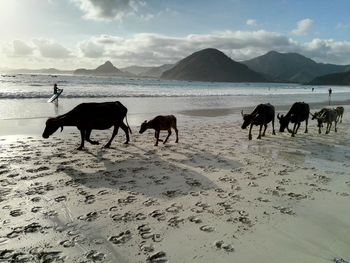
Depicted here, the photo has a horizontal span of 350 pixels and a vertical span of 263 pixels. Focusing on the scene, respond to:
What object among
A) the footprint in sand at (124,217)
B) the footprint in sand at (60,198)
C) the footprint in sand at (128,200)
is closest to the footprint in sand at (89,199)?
the footprint in sand at (60,198)

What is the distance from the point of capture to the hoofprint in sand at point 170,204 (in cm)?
473

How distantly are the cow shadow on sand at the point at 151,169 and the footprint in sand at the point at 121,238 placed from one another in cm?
183

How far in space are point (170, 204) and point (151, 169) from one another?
100 inches

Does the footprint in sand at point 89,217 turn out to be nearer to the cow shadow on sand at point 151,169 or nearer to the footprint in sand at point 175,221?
the footprint in sand at point 175,221

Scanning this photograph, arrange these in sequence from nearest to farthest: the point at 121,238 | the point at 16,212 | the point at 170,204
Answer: the point at 121,238 < the point at 16,212 < the point at 170,204

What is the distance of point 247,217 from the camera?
590 cm

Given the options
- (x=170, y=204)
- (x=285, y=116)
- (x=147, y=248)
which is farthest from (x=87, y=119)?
(x=285, y=116)

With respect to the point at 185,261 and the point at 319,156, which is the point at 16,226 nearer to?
the point at 185,261

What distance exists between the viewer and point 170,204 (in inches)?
253

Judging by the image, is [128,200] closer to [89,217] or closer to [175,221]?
[89,217]

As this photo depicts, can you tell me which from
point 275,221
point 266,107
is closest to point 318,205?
point 275,221

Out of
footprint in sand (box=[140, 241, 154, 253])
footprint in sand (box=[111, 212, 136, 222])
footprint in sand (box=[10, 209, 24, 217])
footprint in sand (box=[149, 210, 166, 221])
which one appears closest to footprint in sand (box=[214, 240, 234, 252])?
footprint in sand (box=[140, 241, 154, 253])

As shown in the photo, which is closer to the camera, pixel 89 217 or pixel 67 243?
pixel 67 243

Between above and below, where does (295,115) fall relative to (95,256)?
above
